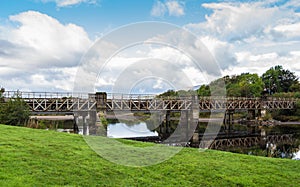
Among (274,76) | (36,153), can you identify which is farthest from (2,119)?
(274,76)

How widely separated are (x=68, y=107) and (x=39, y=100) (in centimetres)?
305

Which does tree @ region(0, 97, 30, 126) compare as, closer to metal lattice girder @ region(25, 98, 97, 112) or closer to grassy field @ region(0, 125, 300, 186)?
metal lattice girder @ region(25, 98, 97, 112)

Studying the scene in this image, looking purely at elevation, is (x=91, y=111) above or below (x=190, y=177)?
above

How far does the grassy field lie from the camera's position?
7.89 m

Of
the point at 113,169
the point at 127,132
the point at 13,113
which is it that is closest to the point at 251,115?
the point at 127,132

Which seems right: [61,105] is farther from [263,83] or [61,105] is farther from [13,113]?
[263,83]

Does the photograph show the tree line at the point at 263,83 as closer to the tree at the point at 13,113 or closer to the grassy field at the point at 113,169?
the tree at the point at 13,113

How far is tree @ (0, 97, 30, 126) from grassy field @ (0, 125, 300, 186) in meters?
10.6

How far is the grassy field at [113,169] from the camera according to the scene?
25.9 feet

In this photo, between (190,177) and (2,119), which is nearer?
(190,177)

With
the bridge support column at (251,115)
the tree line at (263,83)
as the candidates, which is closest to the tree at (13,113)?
the bridge support column at (251,115)

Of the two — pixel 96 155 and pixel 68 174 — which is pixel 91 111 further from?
pixel 68 174

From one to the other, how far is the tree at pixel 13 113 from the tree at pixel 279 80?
7387 cm

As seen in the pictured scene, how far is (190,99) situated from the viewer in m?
42.9
